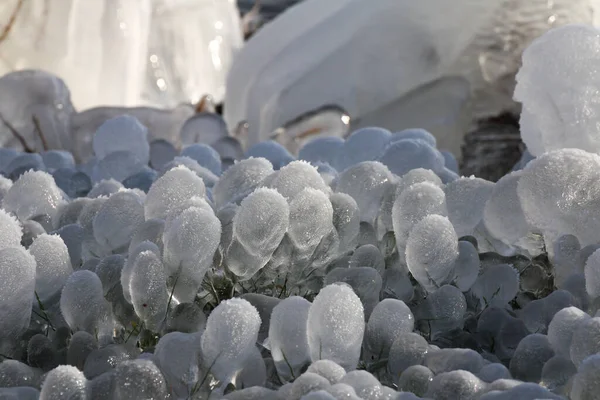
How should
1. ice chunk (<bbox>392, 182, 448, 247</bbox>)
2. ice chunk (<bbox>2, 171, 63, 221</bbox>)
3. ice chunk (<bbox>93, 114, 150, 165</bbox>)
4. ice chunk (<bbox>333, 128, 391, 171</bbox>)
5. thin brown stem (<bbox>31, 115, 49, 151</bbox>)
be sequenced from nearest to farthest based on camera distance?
ice chunk (<bbox>392, 182, 448, 247</bbox>) → ice chunk (<bbox>2, 171, 63, 221</bbox>) → ice chunk (<bbox>333, 128, 391, 171</bbox>) → ice chunk (<bbox>93, 114, 150, 165</bbox>) → thin brown stem (<bbox>31, 115, 49, 151</bbox>)

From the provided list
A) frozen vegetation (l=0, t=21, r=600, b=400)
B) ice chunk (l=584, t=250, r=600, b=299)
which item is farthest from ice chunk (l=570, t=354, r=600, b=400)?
ice chunk (l=584, t=250, r=600, b=299)

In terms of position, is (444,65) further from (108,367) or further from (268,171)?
(108,367)

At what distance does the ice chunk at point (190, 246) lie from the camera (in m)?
0.61

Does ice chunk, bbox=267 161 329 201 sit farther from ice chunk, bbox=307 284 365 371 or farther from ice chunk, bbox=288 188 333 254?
ice chunk, bbox=307 284 365 371

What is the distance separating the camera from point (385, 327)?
59 centimetres

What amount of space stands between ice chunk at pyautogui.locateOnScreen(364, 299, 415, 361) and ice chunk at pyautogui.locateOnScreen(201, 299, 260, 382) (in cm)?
10

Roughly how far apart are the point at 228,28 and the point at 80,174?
91.7 inches

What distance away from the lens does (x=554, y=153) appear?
0.69 meters

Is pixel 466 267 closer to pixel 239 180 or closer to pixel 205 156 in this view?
pixel 239 180

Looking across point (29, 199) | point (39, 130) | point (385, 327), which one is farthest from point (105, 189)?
point (39, 130)

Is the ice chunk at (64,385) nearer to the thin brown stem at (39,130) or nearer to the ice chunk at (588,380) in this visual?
the ice chunk at (588,380)

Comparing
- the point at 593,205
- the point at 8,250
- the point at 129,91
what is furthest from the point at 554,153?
the point at 129,91

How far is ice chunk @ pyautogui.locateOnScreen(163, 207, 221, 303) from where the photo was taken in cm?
61

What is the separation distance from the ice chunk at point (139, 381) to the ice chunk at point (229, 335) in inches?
1.3
